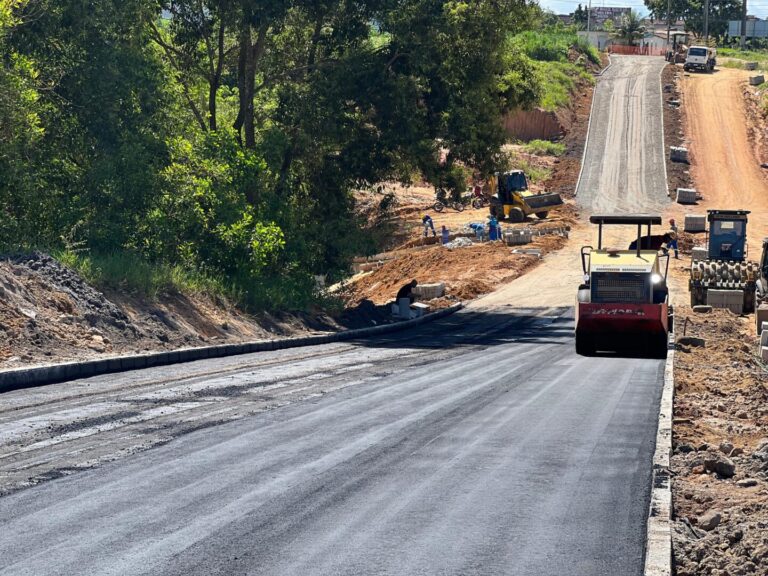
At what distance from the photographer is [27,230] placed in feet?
84.9

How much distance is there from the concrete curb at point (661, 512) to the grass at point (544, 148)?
62.7 meters

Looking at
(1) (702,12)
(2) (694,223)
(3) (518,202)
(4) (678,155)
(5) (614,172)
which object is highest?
(1) (702,12)

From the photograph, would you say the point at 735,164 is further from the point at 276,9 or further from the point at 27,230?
the point at 27,230

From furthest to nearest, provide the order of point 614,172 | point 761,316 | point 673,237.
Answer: point 614,172, point 673,237, point 761,316

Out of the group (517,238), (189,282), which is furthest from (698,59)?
(189,282)

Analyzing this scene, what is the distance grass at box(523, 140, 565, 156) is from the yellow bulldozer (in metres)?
17.0

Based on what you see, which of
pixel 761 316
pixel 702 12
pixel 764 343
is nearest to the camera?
pixel 764 343

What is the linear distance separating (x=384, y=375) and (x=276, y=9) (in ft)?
54.2

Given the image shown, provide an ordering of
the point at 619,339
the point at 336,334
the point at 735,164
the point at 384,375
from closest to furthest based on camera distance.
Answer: the point at 384,375, the point at 619,339, the point at 336,334, the point at 735,164

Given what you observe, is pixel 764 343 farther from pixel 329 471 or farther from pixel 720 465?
pixel 329 471

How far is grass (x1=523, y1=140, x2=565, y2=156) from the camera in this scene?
76.5m

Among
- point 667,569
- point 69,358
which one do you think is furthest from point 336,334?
point 667,569

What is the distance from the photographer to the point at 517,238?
54000 millimetres

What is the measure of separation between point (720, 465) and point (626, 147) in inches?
2622
